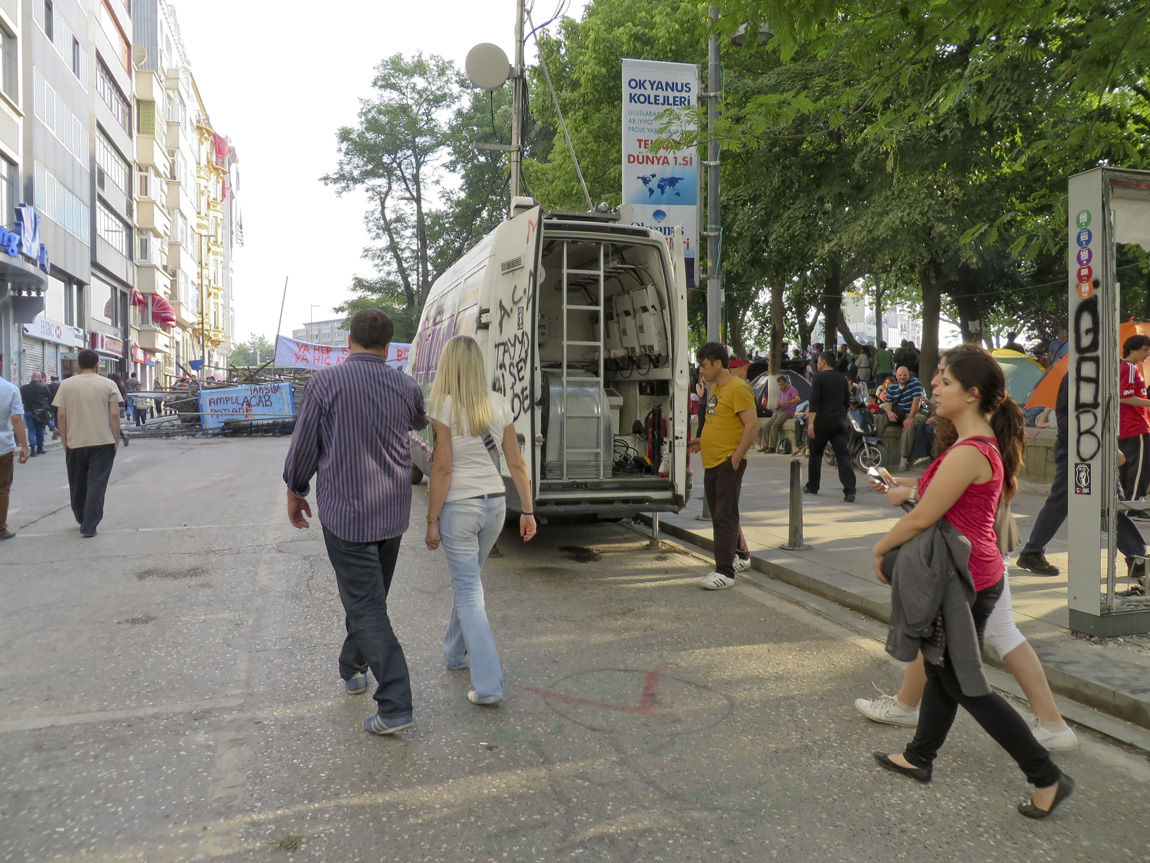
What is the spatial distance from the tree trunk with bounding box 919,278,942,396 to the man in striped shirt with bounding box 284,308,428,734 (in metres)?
17.2

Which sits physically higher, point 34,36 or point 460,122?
point 460,122

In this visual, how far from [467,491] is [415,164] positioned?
4333cm

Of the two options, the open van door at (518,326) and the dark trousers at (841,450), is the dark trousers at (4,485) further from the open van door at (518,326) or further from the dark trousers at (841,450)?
the dark trousers at (841,450)

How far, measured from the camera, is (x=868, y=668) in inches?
191

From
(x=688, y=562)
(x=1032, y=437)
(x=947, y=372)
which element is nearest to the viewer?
(x=947, y=372)

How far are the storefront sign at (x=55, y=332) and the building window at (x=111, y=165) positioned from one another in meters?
7.29

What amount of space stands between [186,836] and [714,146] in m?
8.68

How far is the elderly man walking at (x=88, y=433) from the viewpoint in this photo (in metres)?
8.70

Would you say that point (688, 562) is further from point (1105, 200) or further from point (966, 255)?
point (966, 255)

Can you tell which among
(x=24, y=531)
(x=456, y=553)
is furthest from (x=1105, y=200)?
(x=24, y=531)

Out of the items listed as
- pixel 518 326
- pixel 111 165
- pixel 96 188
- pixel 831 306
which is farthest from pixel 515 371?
pixel 111 165

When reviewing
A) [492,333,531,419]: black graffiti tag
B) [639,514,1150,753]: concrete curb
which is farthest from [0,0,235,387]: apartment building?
[639,514,1150,753]: concrete curb

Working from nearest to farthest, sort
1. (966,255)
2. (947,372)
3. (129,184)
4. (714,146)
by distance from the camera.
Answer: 1. (947,372)
2. (714,146)
3. (966,255)
4. (129,184)

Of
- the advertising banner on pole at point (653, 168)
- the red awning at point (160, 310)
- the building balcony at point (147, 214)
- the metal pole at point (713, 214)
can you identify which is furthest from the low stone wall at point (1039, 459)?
the red awning at point (160, 310)
